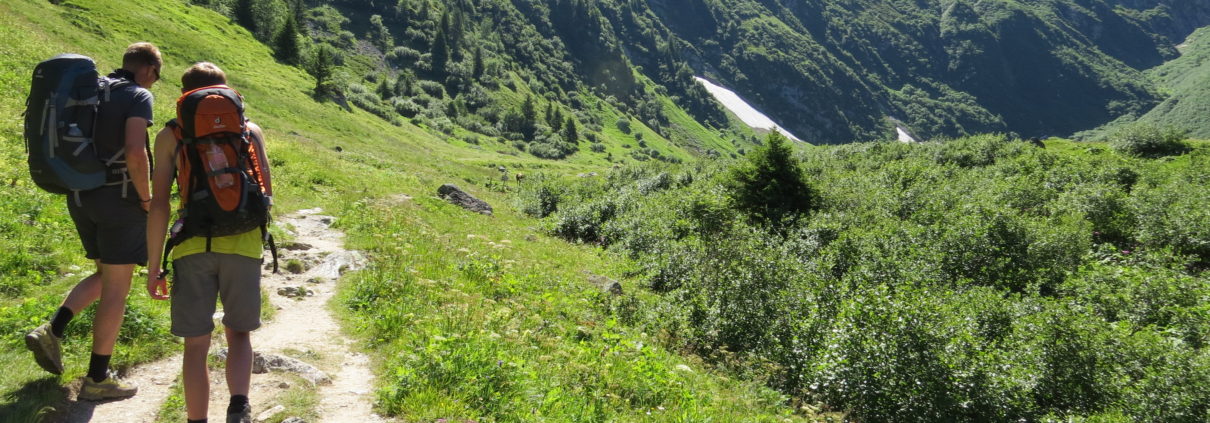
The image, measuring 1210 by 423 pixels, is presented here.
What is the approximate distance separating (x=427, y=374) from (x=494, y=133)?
13399cm

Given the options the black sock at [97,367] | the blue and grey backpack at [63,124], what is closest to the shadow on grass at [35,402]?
the black sock at [97,367]

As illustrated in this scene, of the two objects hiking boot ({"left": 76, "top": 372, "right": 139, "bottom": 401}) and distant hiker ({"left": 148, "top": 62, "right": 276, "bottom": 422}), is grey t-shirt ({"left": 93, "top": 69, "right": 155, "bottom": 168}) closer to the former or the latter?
distant hiker ({"left": 148, "top": 62, "right": 276, "bottom": 422})

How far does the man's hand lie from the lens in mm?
4711

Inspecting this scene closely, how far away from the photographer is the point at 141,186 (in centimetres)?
538

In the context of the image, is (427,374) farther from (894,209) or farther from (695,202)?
(894,209)

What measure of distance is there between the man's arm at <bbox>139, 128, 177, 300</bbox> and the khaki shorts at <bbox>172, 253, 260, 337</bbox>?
25 cm

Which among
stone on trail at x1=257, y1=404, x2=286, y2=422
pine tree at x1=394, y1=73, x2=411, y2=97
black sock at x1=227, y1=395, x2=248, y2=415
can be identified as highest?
pine tree at x1=394, y1=73, x2=411, y2=97

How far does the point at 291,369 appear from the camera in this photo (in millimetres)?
7094

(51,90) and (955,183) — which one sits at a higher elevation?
(955,183)

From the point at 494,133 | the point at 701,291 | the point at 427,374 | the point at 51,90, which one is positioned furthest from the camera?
the point at 494,133

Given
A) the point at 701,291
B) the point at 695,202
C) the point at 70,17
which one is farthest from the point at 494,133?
the point at 701,291

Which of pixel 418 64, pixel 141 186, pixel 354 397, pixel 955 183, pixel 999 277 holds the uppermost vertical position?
pixel 418 64

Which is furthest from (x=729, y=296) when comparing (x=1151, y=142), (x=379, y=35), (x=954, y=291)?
(x=379, y=35)

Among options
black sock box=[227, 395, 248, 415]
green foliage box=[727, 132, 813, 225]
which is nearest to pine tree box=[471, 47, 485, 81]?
green foliage box=[727, 132, 813, 225]
